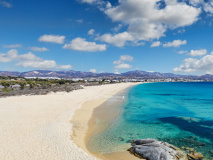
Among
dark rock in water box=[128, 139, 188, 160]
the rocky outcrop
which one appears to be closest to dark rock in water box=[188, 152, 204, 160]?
the rocky outcrop

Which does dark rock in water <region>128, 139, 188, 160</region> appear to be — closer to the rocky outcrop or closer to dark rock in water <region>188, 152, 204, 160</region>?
the rocky outcrop

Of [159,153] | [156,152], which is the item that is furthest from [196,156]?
[156,152]

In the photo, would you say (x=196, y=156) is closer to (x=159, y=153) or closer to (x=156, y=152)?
(x=159, y=153)

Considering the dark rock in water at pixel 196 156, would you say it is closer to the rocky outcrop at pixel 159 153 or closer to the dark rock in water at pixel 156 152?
the rocky outcrop at pixel 159 153

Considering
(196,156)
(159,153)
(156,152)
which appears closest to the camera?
(159,153)

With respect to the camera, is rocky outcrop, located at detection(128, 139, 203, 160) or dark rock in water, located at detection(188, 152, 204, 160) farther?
dark rock in water, located at detection(188, 152, 204, 160)

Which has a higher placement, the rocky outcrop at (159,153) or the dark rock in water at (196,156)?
the rocky outcrop at (159,153)

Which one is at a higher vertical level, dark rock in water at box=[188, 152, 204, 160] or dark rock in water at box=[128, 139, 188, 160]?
dark rock in water at box=[128, 139, 188, 160]

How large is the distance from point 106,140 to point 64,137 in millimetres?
3759

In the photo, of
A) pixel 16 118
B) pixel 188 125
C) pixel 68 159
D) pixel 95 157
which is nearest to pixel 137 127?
pixel 188 125

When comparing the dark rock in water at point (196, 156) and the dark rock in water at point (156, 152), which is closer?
the dark rock in water at point (156, 152)

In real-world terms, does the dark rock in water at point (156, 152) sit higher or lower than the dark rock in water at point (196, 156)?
higher

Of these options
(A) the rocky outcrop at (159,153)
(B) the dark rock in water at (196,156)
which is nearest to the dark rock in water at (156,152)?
(A) the rocky outcrop at (159,153)

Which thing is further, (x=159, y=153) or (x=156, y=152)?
(x=156, y=152)
